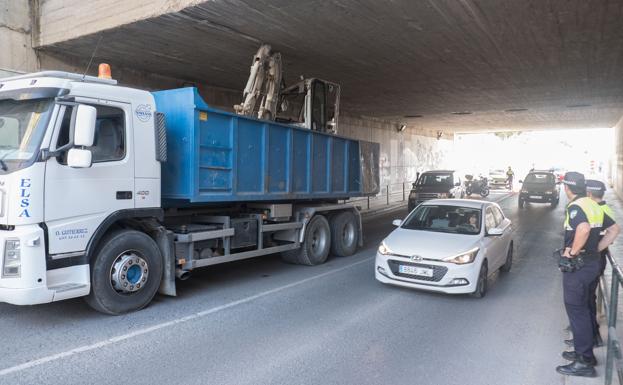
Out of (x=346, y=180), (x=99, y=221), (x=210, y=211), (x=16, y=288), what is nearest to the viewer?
(x=16, y=288)

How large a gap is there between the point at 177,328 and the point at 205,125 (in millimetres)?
2821

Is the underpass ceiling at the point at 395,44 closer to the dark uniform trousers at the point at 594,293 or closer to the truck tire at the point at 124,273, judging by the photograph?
the truck tire at the point at 124,273

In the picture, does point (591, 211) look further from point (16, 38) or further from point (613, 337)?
point (16, 38)

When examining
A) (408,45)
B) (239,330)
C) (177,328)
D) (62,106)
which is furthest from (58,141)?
(408,45)

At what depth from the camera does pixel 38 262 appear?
4961 mm

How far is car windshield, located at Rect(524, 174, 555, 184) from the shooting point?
22922mm

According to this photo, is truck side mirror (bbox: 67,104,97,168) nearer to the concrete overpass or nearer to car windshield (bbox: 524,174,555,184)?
the concrete overpass

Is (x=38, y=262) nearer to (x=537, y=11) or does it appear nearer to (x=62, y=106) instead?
(x=62, y=106)

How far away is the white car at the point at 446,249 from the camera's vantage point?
6.59 meters

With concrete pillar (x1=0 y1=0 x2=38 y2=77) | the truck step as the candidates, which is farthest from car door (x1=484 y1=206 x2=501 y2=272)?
concrete pillar (x1=0 y1=0 x2=38 y2=77)

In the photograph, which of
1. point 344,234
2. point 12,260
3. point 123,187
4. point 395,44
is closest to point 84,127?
point 123,187

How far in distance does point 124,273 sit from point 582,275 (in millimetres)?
5050

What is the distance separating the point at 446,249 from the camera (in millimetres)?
6766

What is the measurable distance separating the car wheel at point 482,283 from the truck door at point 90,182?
4.96 m
